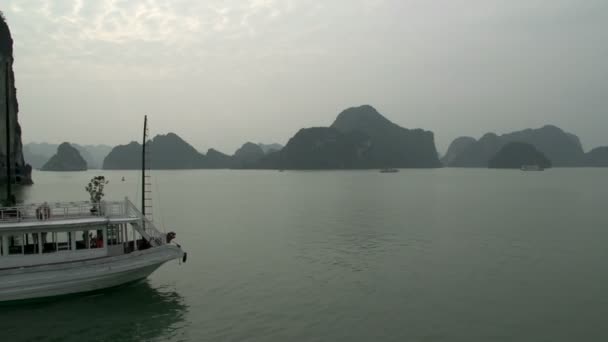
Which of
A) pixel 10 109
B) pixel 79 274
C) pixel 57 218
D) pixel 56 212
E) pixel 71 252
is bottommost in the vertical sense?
pixel 79 274

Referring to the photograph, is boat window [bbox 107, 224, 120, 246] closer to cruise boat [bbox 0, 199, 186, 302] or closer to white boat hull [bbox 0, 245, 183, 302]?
cruise boat [bbox 0, 199, 186, 302]

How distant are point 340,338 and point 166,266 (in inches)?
524

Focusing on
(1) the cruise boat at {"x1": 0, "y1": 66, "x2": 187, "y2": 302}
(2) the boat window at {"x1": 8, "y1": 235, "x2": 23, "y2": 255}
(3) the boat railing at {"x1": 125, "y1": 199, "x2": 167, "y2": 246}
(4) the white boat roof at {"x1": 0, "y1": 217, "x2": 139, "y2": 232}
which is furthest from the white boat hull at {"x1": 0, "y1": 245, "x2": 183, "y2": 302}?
(4) the white boat roof at {"x1": 0, "y1": 217, "x2": 139, "y2": 232}

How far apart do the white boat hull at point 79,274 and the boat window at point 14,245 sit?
3.16 feet

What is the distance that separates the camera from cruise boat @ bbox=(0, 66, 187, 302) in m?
18.3

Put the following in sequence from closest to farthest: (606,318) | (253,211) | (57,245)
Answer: (606,318), (57,245), (253,211)

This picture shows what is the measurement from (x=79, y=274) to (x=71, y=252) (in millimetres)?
1166

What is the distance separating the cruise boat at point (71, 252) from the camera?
1827 centimetres

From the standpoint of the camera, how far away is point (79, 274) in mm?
18812

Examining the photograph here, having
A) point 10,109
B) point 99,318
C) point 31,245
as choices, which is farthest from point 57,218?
point 10,109

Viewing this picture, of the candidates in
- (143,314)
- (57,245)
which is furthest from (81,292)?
(143,314)

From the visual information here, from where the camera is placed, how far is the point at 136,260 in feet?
65.8

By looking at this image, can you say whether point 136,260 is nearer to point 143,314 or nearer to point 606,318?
point 143,314

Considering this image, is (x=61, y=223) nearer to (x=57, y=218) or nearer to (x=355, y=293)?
(x=57, y=218)
